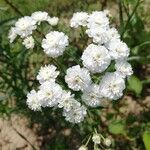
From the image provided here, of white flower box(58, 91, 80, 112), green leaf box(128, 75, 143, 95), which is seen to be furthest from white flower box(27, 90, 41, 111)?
green leaf box(128, 75, 143, 95)

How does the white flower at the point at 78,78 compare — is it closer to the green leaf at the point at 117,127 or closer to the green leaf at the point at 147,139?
the green leaf at the point at 147,139

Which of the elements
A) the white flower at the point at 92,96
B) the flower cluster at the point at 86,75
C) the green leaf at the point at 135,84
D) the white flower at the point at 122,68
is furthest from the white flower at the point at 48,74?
the green leaf at the point at 135,84

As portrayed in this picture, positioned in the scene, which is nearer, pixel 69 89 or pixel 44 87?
pixel 44 87

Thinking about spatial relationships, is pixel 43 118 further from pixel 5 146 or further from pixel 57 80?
pixel 57 80

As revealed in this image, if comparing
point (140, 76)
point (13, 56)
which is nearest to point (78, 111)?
point (13, 56)

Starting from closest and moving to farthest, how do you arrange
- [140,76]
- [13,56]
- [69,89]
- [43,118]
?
[69,89] < [13,56] < [43,118] < [140,76]

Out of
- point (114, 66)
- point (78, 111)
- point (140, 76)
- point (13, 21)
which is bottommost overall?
point (78, 111)

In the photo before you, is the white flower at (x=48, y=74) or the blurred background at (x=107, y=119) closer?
the white flower at (x=48, y=74)

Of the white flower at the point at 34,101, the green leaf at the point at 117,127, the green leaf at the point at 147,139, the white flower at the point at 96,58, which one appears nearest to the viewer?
the white flower at the point at 96,58
